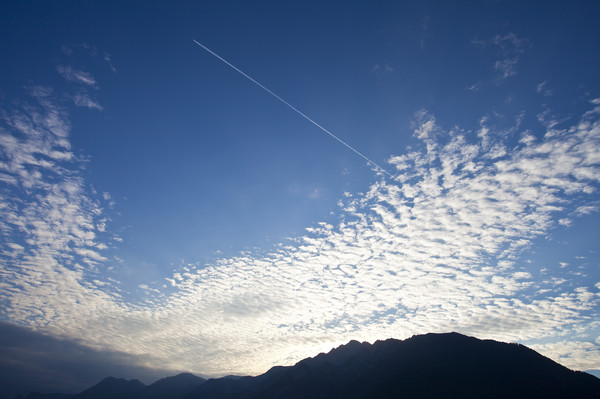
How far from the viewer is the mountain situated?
121m

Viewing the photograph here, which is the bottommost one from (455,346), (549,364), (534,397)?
(534,397)

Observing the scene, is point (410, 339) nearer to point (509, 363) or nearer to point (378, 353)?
point (378, 353)

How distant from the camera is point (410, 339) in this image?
18875 cm

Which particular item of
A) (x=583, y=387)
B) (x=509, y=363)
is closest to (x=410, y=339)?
(x=509, y=363)

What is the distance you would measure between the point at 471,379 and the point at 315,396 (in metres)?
105

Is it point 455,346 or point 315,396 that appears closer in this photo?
point 455,346

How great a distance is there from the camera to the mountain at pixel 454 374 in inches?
4756

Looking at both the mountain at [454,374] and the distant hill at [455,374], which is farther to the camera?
the mountain at [454,374]

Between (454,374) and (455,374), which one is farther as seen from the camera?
(454,374)

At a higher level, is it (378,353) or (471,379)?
(378,353)

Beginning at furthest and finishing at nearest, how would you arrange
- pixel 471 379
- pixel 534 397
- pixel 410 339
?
1. pixel 410 339
2. pixel 471 379
3. pixel 534 397

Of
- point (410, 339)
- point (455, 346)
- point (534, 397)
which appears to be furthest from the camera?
point (410, 339)

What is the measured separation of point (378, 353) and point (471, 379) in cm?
6806

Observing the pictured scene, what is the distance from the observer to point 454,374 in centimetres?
14050
